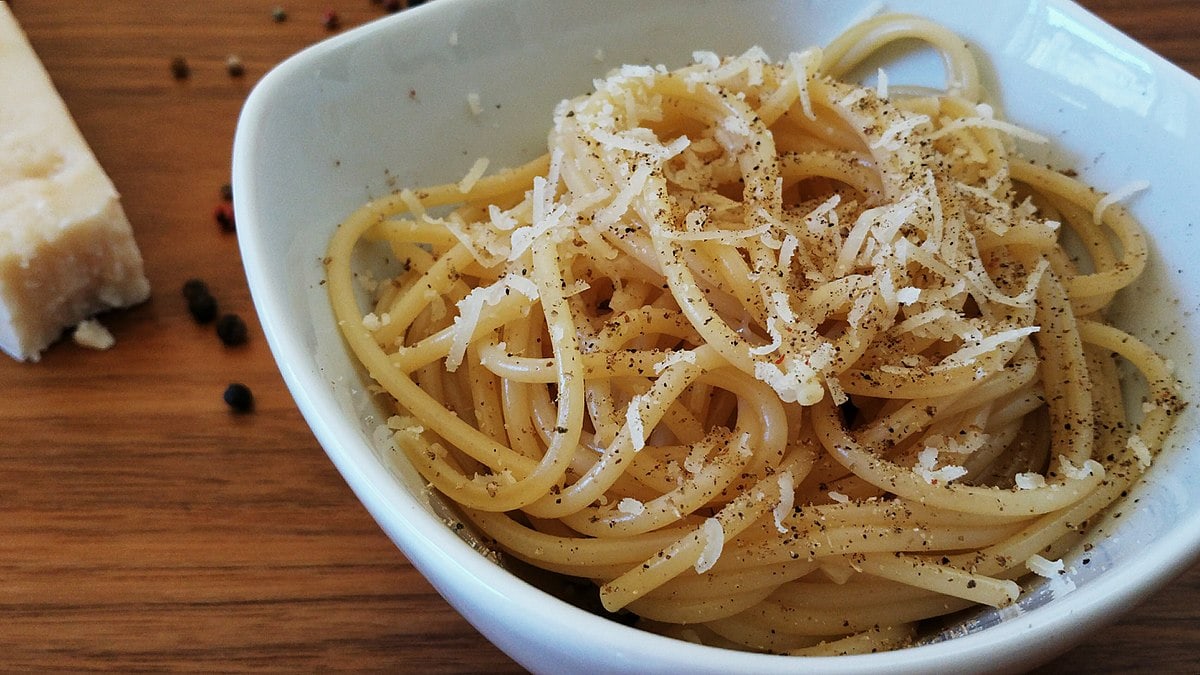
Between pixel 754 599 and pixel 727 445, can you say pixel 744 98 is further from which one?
pixel 754 599

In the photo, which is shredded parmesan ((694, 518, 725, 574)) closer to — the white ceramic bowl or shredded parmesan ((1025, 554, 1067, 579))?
the white ceramic bowl

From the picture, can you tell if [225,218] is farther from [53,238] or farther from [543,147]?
[543,147]

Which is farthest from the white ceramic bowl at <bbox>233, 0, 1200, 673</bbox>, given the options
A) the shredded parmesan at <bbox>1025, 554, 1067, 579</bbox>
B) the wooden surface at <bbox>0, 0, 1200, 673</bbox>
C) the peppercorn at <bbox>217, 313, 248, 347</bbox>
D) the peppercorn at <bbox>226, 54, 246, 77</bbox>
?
the peppercorn at <bbox>226, 54, 246, 77</bbox>

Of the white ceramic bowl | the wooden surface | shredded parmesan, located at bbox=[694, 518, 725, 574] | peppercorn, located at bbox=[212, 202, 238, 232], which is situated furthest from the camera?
peppercorn, located at bbox=[212, 202, 238, 232]

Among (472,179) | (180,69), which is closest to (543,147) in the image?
(472,179)

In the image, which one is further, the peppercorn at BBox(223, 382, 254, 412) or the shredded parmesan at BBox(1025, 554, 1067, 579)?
the peppercorn at BBox(223, 382, 254, 412)

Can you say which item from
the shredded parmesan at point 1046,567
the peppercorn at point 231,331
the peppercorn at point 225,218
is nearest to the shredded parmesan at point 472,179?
the peppercorn at point 231,331

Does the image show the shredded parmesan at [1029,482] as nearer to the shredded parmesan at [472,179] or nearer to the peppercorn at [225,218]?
the shredded parmesan at [472,179]
